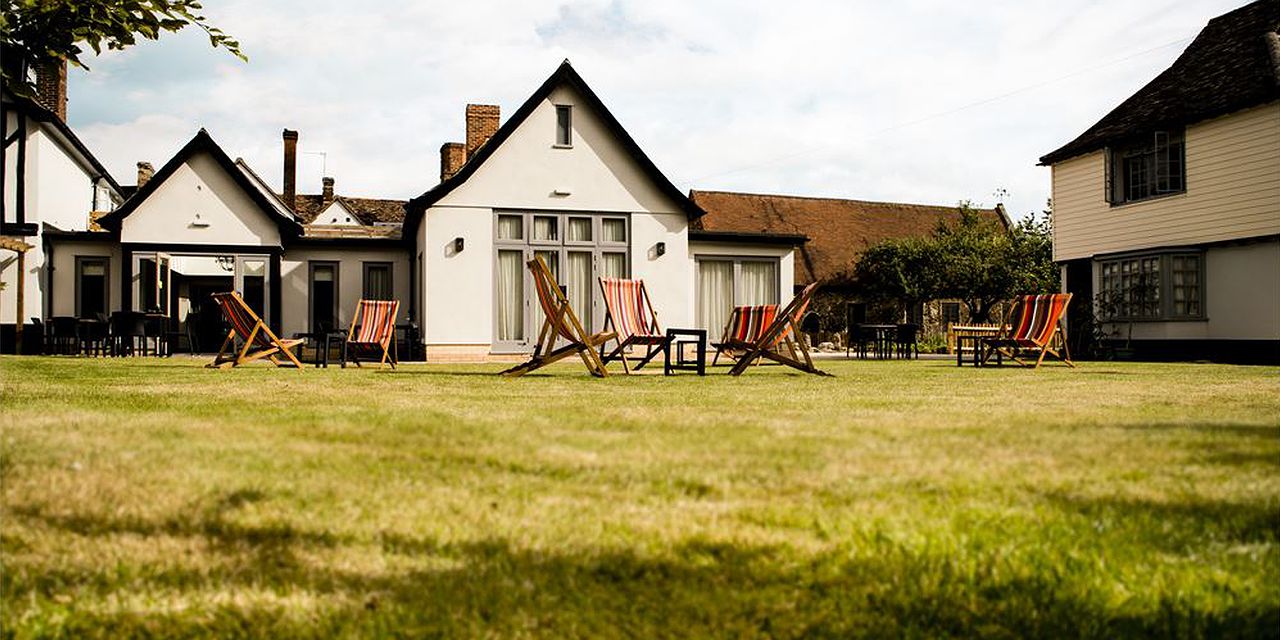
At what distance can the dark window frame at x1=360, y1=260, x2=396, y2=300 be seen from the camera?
21.5 metres

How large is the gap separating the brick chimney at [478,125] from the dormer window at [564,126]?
221 centimetres

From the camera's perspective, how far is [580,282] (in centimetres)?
1911

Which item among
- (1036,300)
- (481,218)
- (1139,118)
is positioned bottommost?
(1036,300)

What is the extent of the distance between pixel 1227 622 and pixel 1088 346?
65.7ft

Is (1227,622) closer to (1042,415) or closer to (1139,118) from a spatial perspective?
(1042,415)

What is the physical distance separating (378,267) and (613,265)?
5843 millimetres

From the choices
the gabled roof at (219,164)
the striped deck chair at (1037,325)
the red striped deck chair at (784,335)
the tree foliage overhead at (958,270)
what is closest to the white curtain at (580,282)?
the gabled roof at (219,164)

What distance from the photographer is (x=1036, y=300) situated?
45.3 ft

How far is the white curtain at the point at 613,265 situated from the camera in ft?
63.1

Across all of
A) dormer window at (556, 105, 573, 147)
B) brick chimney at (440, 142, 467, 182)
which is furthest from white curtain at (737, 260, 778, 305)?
brick chimney at (440, 142, 467, 182)

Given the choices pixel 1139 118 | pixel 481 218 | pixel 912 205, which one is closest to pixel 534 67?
pixel 481 218

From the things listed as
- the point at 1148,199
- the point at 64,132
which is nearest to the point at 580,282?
the point at 1148,199

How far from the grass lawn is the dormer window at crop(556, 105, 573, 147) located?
1490 centimetres

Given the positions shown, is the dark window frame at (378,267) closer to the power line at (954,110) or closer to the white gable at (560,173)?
the white gable at (560,173)
